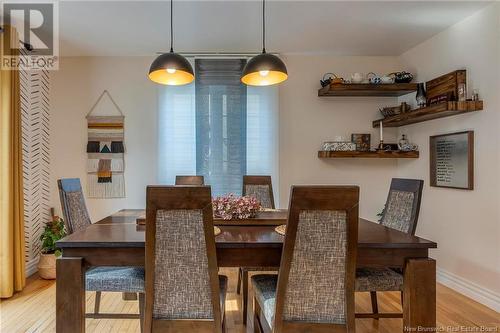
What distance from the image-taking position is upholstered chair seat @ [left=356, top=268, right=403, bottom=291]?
187 cm

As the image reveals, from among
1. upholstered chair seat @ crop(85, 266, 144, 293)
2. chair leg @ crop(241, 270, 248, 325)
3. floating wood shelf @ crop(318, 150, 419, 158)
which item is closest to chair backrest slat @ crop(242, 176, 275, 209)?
chair leg @ crop(241, 270, 248, 325)

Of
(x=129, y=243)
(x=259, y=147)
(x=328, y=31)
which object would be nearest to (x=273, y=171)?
(x=259, y=147)

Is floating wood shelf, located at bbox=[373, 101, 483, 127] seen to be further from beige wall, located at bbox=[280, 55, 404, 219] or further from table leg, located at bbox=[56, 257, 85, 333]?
table leg, located at bbox=[56, 257, 85, 333]

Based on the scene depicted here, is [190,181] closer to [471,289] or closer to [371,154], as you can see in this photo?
[371,154]

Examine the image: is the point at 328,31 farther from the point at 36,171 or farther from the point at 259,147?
the point at 36,171

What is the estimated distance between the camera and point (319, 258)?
57.4 inches

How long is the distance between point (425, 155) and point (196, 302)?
Result: 3.02 meters

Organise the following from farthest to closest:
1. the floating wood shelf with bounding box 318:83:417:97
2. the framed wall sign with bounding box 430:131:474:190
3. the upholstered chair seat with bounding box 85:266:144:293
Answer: the floating wood shelf with bounding box 318:83:417:97, the framed wall sign with bounding box 430:131:474:190, the upholstered chair seat with bounding box 85:266:144:293

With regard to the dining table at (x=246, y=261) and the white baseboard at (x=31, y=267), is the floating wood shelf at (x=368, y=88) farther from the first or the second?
the white baseboard at (x=31, y=267)

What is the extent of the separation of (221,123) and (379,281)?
2526mm

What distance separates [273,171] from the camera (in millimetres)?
3873

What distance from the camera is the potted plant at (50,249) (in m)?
3.27

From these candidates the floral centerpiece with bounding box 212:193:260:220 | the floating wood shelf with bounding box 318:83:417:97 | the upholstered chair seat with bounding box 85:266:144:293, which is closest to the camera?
the upholstered chair seat with bounding box 85:266:144:293

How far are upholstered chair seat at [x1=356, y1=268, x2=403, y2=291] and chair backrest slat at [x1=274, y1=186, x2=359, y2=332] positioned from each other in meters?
0.42
